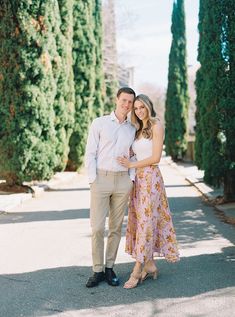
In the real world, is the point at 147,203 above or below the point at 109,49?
below

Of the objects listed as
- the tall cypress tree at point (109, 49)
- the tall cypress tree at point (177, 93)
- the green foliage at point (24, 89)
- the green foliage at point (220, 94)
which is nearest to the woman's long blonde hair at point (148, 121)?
the green foliage at point (220, 94)

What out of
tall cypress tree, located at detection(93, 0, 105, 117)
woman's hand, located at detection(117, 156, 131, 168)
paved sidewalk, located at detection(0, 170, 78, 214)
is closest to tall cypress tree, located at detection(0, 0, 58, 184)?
paved sidewalk, located at detection(0, 170, 78, 214)

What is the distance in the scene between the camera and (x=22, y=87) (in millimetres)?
12344

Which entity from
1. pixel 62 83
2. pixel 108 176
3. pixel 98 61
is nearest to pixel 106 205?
pixel 108 176

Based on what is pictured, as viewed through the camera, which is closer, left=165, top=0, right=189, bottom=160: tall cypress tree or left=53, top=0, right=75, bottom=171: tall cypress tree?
left=53, top=0, right=75, bottom=171: tall cypress tree

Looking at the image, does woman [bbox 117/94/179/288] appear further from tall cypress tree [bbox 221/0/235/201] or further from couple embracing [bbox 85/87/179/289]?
tall cypress tree [bbox 221/0/235/201]

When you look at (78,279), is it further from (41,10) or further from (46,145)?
(41,10)

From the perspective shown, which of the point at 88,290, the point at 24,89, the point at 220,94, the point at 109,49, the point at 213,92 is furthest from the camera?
the point at 109,49

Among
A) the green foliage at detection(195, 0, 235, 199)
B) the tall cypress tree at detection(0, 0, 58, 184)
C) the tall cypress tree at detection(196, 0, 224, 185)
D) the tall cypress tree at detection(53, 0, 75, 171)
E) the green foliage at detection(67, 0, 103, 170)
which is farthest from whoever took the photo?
the green foliage at detection(67, 0, 103, 170)

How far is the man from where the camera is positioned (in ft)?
15.7

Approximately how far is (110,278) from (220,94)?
676 cm

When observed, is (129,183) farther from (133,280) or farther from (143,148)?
(133,280)

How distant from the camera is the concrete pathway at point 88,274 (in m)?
4.14

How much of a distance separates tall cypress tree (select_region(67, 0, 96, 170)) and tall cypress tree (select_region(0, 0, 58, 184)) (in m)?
7.65
